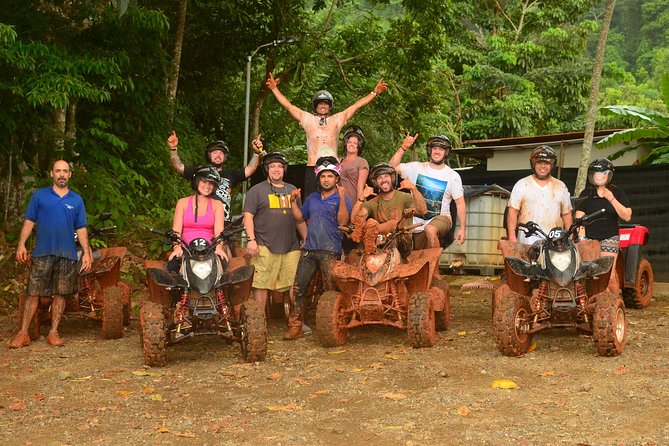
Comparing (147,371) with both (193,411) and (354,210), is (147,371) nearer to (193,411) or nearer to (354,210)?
(193,411)

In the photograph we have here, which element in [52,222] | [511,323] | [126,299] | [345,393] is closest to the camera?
[345,393]

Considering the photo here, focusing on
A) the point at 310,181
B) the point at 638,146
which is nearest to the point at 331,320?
the point at 310,181

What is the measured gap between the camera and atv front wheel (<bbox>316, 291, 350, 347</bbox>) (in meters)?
9.69

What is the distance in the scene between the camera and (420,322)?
9508 millimetres

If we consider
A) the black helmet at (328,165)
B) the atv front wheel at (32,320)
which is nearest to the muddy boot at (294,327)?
the black helmet at (328,165)

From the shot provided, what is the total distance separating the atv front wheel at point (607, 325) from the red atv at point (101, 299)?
5.13m

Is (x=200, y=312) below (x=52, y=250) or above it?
below

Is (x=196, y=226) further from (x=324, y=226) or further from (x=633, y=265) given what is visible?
Answer: (x=633, y=265)

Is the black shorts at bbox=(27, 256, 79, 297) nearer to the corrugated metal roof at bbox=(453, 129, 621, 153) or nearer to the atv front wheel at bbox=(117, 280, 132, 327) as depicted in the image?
the atv front wheel at bbox=(117, 280, 132, 327)

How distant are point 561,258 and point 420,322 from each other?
151 cm

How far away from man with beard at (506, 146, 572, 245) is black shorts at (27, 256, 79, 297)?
15.5 feet

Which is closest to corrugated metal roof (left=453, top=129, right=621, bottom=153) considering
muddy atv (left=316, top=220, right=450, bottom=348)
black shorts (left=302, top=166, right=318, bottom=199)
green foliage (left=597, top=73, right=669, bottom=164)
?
green foliage (left=597, top=73, right=669, bottom=164)

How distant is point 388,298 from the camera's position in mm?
9852

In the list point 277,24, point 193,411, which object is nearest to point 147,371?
point 193,411
